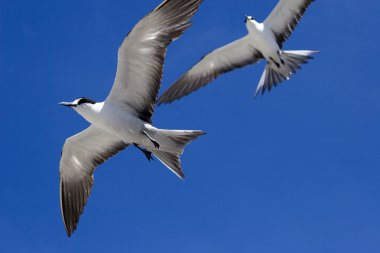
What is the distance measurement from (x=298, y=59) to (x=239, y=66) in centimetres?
146

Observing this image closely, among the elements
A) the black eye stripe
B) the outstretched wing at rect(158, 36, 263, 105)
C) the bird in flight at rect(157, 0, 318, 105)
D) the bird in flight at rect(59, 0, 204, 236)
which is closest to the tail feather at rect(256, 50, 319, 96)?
the bird in flight at rect(157, 0, 318, 105)

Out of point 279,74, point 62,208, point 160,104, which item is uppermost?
point 279,74

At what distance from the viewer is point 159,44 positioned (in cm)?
1065

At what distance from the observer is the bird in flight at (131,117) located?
10.5 metres

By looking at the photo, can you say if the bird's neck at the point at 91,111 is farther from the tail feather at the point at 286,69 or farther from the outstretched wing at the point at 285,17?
the outstretched wing at the point at 285,17

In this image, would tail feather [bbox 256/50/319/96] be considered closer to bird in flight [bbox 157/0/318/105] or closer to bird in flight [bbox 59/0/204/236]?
bird in flight [bbox 157/0/318/105]

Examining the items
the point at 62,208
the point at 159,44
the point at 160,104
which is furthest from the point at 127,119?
the point at 160,104

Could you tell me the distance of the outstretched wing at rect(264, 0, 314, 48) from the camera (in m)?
16.5

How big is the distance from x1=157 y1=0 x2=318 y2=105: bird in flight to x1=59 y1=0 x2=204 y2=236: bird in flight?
3.79 m

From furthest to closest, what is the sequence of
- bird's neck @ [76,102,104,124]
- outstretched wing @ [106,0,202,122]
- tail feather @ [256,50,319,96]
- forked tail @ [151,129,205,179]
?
tail feather @ [256,50,319,96] < bird's neck @ [76,102,104,124] < forked tail @ [151,129,205,179] < outstretched wing @ [106,0,202,122]

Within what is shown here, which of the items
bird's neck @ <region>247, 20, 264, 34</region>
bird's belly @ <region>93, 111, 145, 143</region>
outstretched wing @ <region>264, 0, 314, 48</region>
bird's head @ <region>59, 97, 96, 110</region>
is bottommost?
bird's belly @ <region>93, 111, 145, 143</region>

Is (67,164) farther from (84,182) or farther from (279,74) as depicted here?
(279,74)

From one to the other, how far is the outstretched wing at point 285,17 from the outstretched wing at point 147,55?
6.15 metres

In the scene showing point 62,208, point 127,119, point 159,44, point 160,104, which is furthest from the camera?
point 160,104
